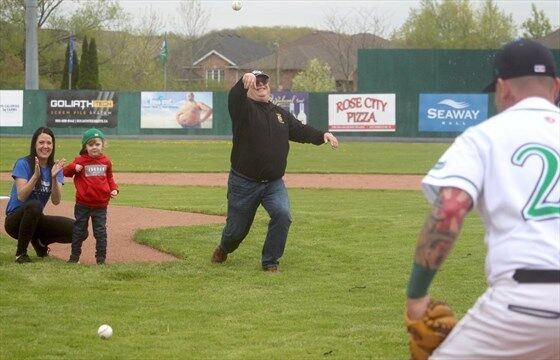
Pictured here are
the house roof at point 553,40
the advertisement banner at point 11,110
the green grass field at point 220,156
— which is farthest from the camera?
the house roof at point 553,40

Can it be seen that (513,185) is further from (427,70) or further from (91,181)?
(427,70)

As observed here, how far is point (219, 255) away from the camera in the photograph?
33.4 ft

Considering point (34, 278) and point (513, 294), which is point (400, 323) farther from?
point (513, 294)

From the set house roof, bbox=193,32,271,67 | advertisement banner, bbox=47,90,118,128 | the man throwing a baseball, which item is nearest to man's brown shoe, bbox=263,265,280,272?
the man throwing a baseball

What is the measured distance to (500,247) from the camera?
3547 millimetres

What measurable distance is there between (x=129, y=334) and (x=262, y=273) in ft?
9.02

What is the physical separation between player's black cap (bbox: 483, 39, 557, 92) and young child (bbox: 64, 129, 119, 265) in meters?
6.58

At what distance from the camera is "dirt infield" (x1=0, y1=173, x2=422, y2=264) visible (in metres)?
11.0

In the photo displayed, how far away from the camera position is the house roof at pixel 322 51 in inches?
3088

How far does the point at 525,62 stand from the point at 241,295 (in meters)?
5.13

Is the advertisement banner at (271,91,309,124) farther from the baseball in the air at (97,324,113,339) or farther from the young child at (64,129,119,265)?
the baseball in the air at (97,324,113,339)

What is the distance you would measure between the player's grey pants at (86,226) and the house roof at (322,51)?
2670 inches

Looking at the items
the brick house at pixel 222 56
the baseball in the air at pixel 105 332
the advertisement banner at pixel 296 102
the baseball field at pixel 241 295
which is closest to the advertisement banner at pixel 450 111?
the advertisement banner at pixel 296 102

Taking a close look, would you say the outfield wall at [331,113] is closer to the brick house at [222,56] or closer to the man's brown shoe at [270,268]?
the man's brown shoe at [270,268]
